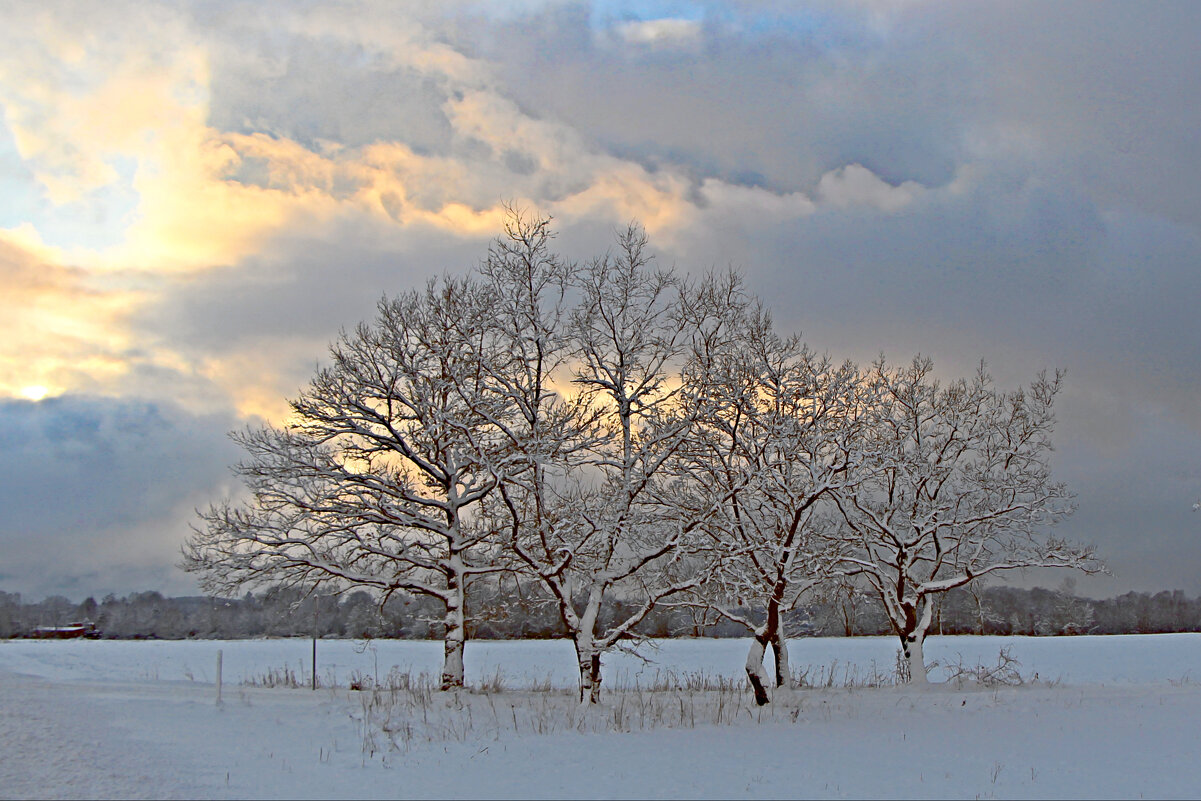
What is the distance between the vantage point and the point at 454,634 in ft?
67.5

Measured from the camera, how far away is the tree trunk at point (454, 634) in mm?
20375

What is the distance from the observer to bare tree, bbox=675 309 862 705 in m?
16.8

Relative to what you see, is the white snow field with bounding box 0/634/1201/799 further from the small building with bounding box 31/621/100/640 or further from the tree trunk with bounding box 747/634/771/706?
the small building with bounding box 31/621/100/640

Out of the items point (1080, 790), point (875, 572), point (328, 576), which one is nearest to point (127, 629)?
→ point (328, 576)

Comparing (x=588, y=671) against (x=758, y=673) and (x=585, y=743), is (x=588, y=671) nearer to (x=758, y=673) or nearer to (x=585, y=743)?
(x=758, y=673)

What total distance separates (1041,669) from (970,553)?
17742 mm

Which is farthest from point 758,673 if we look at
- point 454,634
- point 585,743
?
point 454,634

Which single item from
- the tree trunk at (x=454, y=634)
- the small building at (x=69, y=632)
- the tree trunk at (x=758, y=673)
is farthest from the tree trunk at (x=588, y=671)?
the small building at (x=69, y=632)

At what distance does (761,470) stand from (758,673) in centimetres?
453

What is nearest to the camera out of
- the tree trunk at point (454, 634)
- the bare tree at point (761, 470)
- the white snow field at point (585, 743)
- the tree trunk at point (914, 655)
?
the white snow field at point (585, 743)

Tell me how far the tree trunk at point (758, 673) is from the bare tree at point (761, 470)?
2cm

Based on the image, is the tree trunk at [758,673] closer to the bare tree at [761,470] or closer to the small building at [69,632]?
the bare tree at [761,470]

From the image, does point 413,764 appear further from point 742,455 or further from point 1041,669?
point 1041,669

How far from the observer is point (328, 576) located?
20.7m
